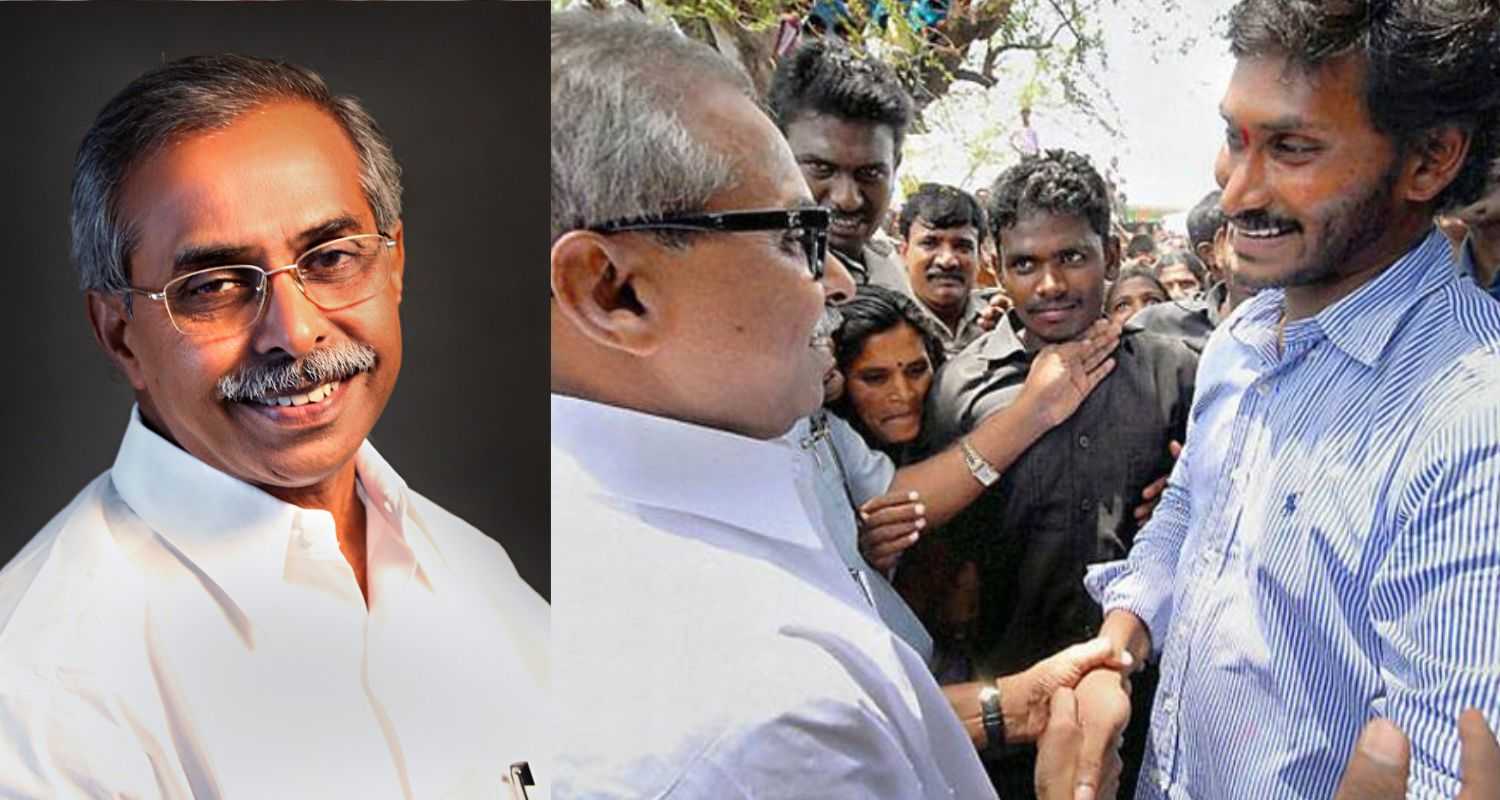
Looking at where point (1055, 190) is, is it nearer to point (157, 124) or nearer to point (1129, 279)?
point (1129, 279)

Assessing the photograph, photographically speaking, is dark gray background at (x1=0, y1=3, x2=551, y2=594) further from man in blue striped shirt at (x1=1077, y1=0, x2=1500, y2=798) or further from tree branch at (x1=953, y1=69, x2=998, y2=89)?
man in blue striped shirt at (x1=1077, y1=0, x2=1500, y2=798)

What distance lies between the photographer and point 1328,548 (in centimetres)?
195

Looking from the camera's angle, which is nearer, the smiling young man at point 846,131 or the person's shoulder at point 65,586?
the smiling young man at point 846,131

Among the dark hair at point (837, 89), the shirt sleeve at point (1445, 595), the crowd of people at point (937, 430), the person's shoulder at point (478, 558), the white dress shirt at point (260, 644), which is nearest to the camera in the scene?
the shirt sleeve at point (1445, 595)

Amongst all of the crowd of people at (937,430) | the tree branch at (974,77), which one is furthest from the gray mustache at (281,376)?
the tree branch at (974,77)

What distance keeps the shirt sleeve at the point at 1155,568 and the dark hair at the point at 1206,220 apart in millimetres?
313

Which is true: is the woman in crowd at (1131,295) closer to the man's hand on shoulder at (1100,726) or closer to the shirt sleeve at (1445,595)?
the shirt sleeve at (1445,595)

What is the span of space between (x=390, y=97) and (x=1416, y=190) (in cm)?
172

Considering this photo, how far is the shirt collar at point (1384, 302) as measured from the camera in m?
1.96

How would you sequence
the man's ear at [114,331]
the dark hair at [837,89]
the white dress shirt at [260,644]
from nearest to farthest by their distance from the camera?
the dark hair at [837,89] < the white dress shirt at [260,644] < the man's ear at [114,331]

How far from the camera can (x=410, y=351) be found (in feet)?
8.17

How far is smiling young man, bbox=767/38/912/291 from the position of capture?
212cm

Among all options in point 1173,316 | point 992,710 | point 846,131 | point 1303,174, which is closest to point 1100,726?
point 992,710

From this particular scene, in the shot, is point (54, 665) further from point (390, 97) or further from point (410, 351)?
point (390, 97)
